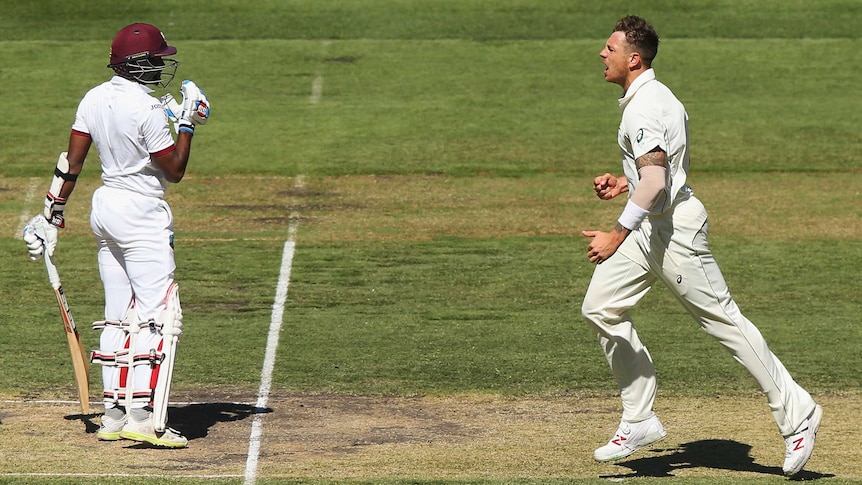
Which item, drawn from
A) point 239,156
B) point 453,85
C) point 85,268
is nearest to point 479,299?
point 85,268

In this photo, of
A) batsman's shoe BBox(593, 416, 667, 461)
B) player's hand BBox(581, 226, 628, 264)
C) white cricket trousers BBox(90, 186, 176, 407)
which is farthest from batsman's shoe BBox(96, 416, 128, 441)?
player's hand BBox(581, 226, 628, 264)

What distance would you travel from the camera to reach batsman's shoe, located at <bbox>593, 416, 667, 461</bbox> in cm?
793

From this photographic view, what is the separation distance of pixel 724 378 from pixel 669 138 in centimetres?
316

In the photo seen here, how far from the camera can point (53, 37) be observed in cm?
2405

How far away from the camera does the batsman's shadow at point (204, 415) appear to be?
8727 millimetres

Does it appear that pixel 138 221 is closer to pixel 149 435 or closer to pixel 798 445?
pixel 149 435

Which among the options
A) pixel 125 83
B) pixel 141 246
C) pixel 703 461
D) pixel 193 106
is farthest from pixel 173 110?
pixel 703 461

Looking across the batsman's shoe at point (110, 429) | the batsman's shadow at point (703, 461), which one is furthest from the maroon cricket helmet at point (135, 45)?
the batsman's shadow at point (703, 461)

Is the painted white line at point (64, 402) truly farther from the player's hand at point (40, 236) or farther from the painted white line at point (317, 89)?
the painted white line at point (317, 89)

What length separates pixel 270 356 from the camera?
421 inches

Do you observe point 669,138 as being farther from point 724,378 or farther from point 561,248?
point 561,248

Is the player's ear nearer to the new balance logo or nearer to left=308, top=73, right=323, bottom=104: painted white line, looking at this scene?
the new balance logo

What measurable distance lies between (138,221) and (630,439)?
10.6 ft

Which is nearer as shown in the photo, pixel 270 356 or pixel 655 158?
pixel 655 158
